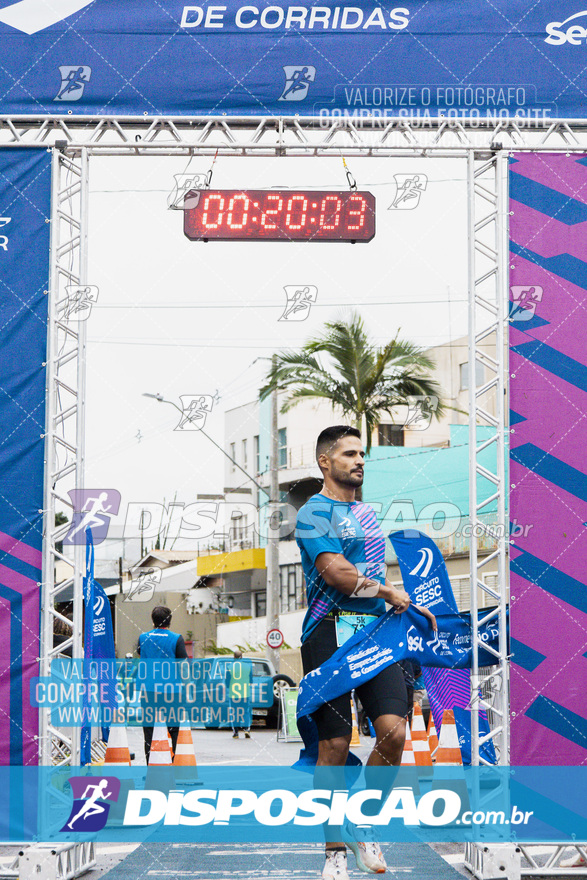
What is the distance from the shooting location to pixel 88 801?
243 inches

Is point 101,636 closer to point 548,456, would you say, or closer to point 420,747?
point 420,747

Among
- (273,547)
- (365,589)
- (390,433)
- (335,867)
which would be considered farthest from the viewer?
(273,547)

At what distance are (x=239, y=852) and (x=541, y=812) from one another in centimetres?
189

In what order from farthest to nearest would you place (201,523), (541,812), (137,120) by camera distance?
(201,523), (137,120), (541,812)

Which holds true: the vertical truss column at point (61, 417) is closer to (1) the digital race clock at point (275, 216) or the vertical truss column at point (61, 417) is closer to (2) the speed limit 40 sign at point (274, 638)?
(1) the digital race clock at point (275, 216)

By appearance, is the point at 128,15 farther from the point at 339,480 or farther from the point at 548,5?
the point at 339,480

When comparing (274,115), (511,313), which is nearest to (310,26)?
(274,115)

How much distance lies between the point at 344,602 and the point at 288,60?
3.46 metres

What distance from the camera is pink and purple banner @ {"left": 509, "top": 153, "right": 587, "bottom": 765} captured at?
632 cm

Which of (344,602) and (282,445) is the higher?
(282,445)

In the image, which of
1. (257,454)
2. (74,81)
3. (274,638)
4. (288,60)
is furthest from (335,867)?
(274,638)

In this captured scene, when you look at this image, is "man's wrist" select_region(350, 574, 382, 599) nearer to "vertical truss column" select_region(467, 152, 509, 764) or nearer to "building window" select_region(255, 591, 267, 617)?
"vertical truss column" select_region(467, 152, 509, 764)

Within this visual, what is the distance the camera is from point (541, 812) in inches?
243

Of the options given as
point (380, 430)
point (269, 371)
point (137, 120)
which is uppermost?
point (137, 120)
